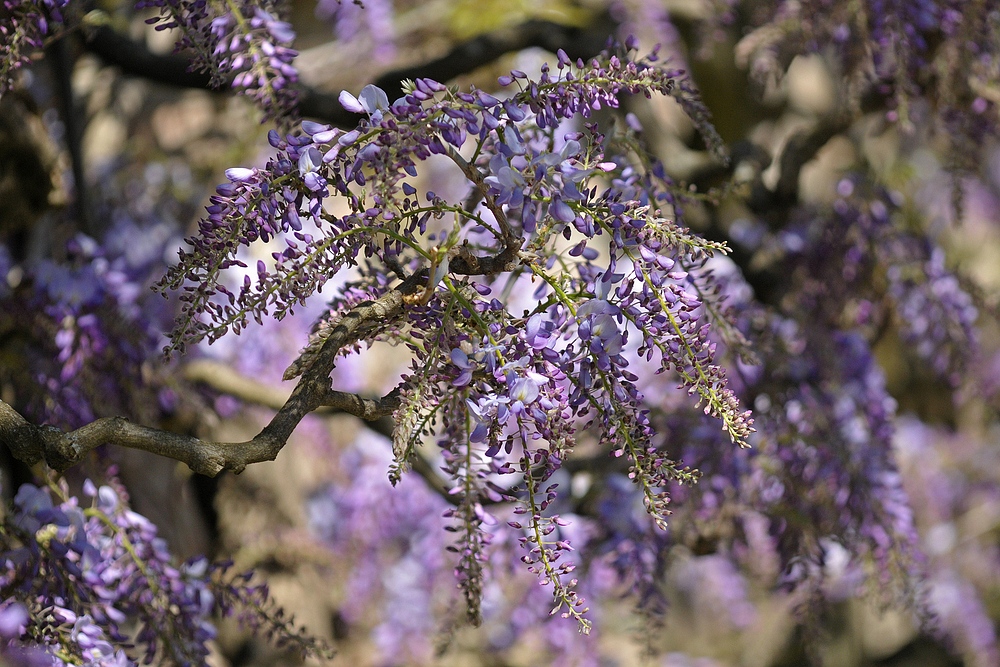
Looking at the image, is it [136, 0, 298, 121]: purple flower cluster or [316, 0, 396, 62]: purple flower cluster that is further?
[316, 0, 396, 62]: purple flower cluster

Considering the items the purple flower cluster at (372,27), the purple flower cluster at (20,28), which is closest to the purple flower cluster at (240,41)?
the purple flower cluster at (20,28)

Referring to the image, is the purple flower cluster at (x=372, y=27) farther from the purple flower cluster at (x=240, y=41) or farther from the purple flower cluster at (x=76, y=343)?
the purple flower cluster at (x=240, y=41)

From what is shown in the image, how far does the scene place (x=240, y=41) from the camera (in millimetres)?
1562

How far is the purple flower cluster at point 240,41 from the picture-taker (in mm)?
1480

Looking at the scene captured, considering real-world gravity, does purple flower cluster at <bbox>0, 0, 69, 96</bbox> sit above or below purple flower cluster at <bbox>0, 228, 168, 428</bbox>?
above

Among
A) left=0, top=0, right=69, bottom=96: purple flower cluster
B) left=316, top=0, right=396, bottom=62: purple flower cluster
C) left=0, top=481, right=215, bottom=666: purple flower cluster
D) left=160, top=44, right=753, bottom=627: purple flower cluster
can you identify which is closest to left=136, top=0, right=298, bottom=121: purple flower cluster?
left=0, top=0, right=69, bottom=96: purple flower cluster

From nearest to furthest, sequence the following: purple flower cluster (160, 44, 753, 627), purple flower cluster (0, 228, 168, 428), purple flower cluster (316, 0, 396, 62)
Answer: purple flower cluster (160, 44, 753, 627)
purple flower cluster (0, 228, 168, 428)
purple flower cluster (316, 0, 396, 62)

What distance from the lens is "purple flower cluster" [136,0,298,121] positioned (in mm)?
1480

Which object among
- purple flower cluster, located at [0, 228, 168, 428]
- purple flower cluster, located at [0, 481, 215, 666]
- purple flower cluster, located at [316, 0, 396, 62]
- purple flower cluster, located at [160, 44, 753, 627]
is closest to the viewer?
purple flower cluster, located at [160, 44, 753, 627]

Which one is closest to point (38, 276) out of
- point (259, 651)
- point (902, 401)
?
point (259, 651)

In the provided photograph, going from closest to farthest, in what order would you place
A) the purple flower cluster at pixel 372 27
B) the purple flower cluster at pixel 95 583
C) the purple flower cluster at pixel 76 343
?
the purple flower cluster at pixel 95 583
the purple flower cluster at pixel 76 343
the purple flower cluster at pixel 372 27

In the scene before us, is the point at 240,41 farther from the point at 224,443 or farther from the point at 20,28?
the point at 224,443

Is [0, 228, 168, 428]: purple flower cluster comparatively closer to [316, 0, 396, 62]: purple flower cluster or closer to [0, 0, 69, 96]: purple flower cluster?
[0, 0, 69, 96]: purple flower cluster

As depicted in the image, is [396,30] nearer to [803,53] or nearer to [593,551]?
[803,53]
